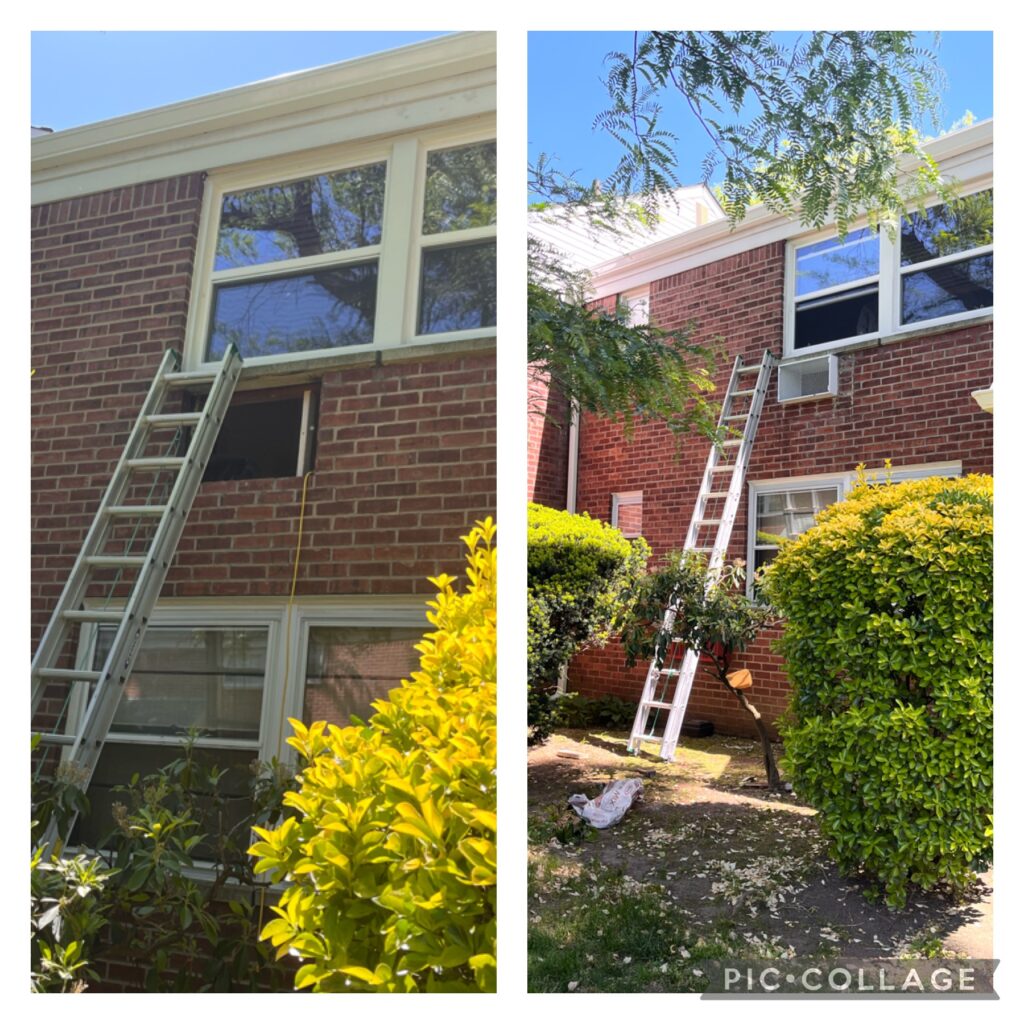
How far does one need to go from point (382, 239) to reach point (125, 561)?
115 cm

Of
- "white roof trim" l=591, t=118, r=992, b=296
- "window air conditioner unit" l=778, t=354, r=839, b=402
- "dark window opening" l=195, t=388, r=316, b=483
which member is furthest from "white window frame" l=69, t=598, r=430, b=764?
"window air conditioner unit" l=778, t=354, r=839, b=402

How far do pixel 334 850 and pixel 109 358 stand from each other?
1.65 meters

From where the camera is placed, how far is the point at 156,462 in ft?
8.46

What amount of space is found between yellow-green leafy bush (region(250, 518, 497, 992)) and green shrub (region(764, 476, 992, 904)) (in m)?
1.59

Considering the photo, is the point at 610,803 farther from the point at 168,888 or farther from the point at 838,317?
the point at 838,317

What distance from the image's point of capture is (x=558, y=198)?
12.0 ft

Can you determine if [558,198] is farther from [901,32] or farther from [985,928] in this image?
[985,928]

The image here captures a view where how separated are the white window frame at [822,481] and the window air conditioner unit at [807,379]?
432 millimetres

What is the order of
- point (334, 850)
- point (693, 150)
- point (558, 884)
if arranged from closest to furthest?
point (334, 850), point (693, 150), point (558, 884)

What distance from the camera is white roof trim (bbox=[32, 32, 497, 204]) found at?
2.36m

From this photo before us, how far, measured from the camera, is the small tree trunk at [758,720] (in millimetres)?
4148

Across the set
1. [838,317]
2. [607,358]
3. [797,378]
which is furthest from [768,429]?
[607,358]

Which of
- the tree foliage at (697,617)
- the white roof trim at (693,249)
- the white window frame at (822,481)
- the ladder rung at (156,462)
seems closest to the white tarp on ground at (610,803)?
the tree foliage at (697,617)
